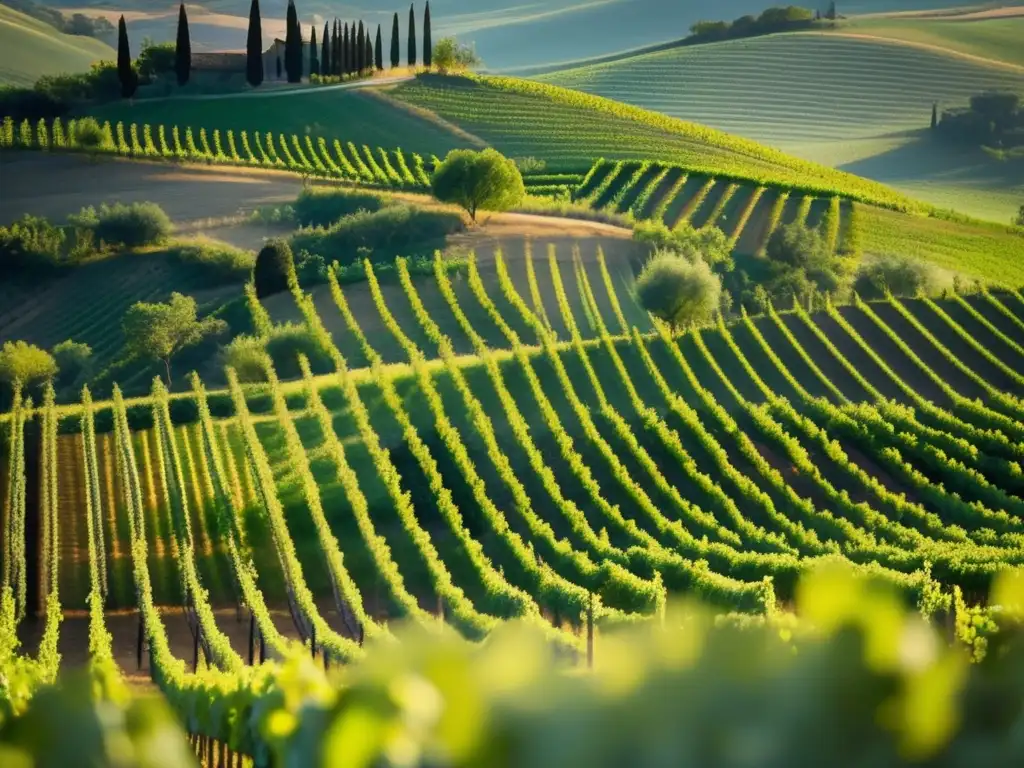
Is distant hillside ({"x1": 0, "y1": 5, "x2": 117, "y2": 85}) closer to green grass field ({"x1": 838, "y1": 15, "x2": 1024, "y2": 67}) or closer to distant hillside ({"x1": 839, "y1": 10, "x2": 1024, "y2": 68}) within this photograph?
green grass field ({"x1": 838, "y1": 15, "x2": 1024, "y2": 67})

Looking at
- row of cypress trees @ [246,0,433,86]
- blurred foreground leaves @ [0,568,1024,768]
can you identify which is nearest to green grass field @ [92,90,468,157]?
row of cypress trees @ [246,0,433,86]

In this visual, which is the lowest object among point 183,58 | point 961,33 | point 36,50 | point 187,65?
point 187,65

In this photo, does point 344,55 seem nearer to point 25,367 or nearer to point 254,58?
point 254,58

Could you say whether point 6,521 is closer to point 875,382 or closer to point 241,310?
point 241,310

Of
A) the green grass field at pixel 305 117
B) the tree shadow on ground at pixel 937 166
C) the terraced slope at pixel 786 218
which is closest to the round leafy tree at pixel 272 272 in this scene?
the terraced slope at pixel 786 218

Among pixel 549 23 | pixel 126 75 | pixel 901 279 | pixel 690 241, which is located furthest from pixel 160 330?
pixel 549 23

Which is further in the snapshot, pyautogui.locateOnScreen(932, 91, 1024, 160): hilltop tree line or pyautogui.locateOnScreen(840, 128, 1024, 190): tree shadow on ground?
pyautogui.locateOnScreen(932, 91, 1024, 160): hilltop tree line

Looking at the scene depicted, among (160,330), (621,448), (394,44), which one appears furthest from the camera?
(394,44)
